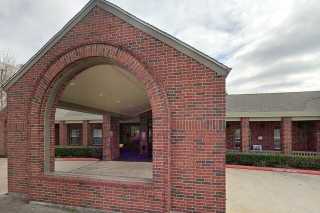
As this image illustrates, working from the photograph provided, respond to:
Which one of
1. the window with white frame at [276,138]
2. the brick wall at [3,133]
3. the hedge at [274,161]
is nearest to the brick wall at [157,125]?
the hedge at [274,161]

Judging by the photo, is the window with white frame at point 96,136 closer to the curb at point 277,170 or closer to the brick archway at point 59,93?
the curb at point 277,170

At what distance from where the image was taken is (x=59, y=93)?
608 centimetres

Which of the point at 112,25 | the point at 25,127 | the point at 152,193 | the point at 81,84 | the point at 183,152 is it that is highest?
the point at 112,25

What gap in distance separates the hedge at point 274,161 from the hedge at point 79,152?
936 centimetres

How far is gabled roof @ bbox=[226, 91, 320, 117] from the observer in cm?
1348

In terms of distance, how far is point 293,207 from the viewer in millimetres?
5910

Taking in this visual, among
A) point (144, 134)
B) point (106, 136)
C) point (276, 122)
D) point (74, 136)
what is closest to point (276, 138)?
point (276, 122)

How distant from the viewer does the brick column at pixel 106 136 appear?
13.7 metres

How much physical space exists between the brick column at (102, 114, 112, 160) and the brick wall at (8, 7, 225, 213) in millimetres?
7790

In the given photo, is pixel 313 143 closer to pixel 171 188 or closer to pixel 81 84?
Answer: pixel 171 188

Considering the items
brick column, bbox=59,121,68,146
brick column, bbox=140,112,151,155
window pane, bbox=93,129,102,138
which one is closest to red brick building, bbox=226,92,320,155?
brick column, bbox=140,112,151,155

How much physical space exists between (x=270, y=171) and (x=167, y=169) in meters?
9.12

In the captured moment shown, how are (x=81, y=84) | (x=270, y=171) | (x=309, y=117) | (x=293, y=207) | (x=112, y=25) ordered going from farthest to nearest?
(x=309, y=117) → (x=270, y=171) → (x=81, y=84) → (x=293, y=207) → (x=112, y=25)

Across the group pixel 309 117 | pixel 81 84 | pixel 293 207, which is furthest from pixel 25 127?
pixel 309 117
